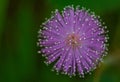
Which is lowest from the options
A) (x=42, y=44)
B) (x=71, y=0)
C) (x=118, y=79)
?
(x=118, y=79)

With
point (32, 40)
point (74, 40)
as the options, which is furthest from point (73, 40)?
point (32, 40)

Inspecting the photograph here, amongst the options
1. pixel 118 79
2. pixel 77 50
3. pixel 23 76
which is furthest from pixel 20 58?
pixel 118 79

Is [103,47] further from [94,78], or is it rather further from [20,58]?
[20,58]
